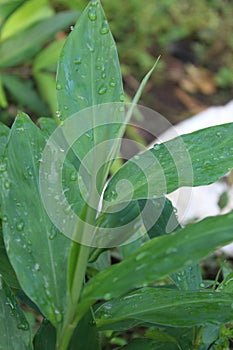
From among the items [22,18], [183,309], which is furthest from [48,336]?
[22,18]

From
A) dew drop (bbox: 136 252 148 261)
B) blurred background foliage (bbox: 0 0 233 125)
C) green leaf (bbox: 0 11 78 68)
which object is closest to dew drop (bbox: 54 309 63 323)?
dew drop (bbox: 136 252 148 261)

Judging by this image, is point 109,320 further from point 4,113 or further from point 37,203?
point 4,113

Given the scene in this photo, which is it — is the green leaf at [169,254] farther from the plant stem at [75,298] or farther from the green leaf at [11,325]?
the green leaf at [11,325]

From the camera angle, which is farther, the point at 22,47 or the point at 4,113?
the point at 4,113

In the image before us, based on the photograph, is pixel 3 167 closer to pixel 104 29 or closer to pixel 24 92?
pixel 104 29

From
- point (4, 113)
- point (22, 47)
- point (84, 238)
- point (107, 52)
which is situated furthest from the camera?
point (4, 113)

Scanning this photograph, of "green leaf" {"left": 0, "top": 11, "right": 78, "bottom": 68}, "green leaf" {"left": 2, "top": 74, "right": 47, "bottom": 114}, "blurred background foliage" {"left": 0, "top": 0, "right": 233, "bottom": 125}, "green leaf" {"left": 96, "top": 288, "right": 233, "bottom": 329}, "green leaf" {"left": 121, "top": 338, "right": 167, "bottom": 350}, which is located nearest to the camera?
"green leaf" {"left": 96, "top": 288, "right": 233, "bottom": 329}

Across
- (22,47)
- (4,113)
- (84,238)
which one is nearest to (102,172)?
(84,238)

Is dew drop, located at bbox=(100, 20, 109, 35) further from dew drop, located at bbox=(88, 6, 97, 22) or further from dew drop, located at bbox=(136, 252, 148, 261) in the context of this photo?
dew drop, located at bbox=(136, 252, 148, 261)
